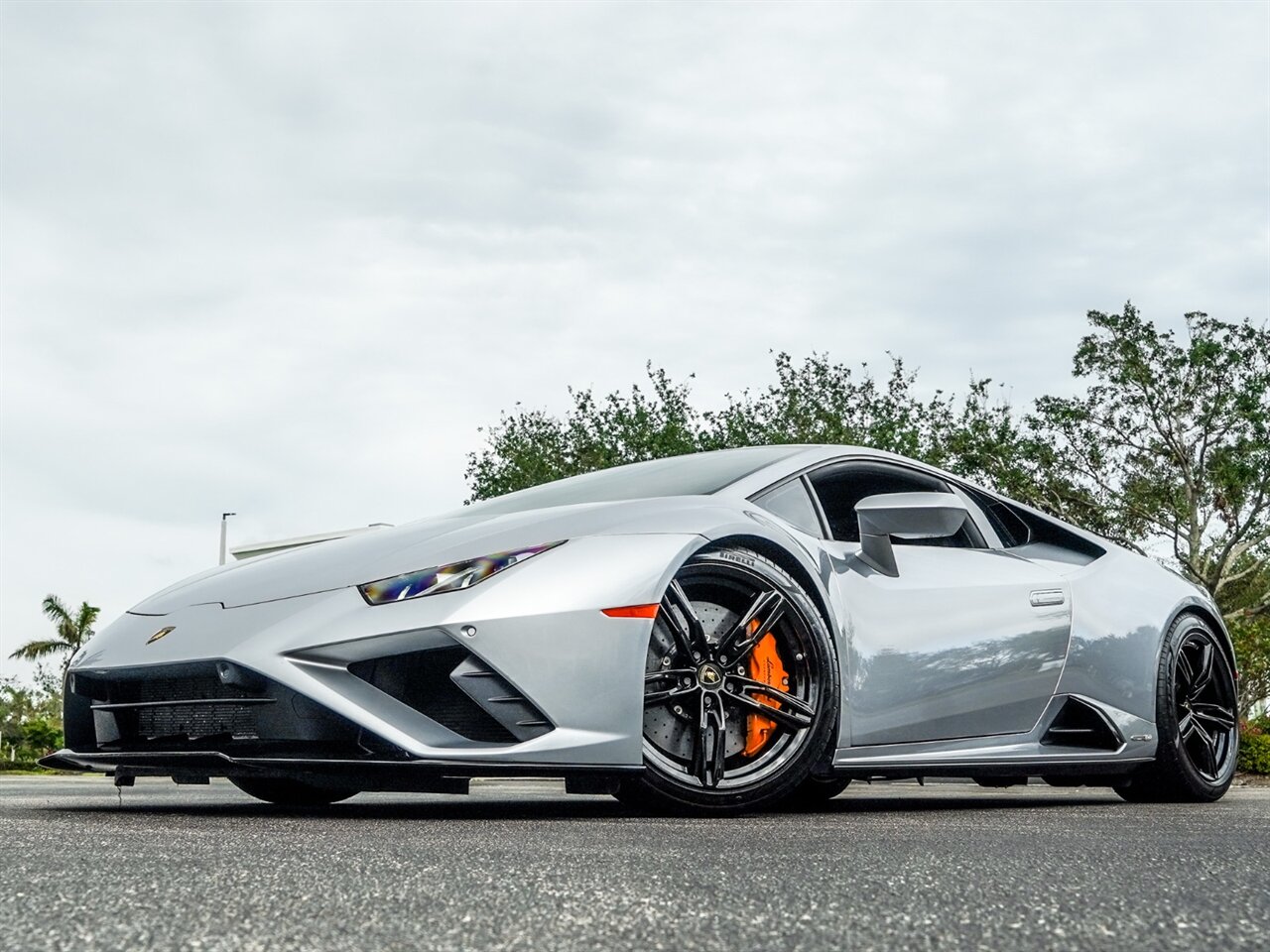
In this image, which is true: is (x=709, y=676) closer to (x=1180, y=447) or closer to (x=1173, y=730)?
(x=1173, y=730)

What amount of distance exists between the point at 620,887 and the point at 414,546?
6.35 feet

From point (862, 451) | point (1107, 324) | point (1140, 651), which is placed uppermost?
point (1107, 324)

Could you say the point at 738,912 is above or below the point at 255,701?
below

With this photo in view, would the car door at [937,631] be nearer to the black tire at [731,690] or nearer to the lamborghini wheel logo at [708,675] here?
the black tire at [731,690]

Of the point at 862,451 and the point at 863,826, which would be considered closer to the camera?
the point at 863,826

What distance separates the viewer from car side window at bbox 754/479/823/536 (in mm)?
A: 4438

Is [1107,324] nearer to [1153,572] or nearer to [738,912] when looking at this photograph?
[1153,572]

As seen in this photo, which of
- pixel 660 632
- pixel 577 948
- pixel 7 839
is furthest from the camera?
pixel 660 632

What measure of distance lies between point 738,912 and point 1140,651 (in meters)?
4.00

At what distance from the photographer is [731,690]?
3865 mm

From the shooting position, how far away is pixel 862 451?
5.02 m

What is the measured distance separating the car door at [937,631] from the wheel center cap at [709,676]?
0.53m

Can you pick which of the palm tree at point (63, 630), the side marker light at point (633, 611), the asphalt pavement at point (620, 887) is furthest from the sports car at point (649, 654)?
the palm tree at point (63, 630)

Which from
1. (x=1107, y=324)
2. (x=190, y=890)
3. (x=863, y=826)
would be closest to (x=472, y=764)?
(x=863, y=826)
